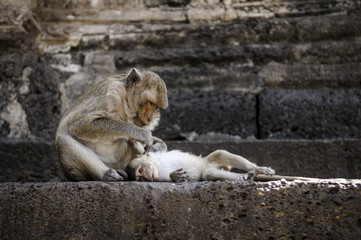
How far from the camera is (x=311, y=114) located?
4891 millimetres

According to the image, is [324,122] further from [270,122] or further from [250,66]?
[250,66]

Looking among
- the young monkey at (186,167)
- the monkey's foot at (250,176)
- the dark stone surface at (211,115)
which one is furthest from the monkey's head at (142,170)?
the dark stone surface at (211,115)

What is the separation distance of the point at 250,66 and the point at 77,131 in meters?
2.65

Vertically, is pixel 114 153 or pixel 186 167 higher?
pixel 114 153

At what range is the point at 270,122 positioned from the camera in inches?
195

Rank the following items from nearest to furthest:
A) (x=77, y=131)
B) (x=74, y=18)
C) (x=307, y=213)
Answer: (x=307, y=213) → (x=77, y=131) → (x=74, y=18)

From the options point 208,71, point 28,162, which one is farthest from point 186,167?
point 208,71

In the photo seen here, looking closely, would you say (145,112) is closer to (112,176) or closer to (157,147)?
(157,147)

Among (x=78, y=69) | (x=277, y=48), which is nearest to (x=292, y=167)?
(x=277, y=48)

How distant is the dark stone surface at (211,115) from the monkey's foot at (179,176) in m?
1.56

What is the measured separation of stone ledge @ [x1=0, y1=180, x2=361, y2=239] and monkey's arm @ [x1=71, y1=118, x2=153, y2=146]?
2.11 feet

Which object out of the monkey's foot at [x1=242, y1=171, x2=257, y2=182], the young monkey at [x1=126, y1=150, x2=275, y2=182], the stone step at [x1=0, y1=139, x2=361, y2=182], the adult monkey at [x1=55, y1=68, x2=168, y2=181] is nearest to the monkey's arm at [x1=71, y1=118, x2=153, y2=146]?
the adult monkey at [x1=55, y1=68, x2=168, y2=181]

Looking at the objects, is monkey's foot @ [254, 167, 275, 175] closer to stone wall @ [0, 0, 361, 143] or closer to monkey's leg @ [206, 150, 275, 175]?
monkey's leg @ [206, 150, 275, 175]

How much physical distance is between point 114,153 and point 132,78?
656 millimetres
